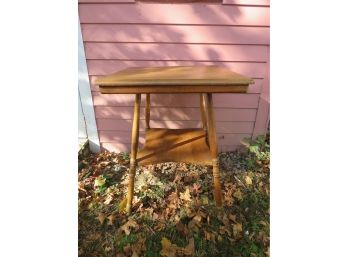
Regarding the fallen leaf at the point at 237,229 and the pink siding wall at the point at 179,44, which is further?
the pink siding wall at the point at 179,44

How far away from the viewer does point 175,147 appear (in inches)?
85.7

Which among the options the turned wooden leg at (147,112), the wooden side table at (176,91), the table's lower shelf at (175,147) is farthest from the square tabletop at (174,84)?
the turned wooden leg at (147,112)

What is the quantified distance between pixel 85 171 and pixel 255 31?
2138mm

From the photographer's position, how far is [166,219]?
2.05 metres

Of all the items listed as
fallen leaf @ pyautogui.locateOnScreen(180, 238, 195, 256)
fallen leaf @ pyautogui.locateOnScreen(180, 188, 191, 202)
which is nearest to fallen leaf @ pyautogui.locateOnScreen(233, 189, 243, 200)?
fallen leaf @ pyautogui.locateOnScreen(180, 188, 191, 202)

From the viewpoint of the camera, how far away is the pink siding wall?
218 centimetres

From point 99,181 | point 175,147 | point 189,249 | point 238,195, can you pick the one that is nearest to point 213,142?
point 175,147

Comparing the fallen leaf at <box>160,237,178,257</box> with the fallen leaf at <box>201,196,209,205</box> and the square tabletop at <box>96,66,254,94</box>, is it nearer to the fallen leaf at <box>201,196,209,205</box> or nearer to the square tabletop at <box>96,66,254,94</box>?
the fallen leaf at <box>201,196,209,205</box>

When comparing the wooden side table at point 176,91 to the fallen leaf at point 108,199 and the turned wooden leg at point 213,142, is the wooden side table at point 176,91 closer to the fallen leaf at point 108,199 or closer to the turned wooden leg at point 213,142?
the turned wooden leg at point 213,142

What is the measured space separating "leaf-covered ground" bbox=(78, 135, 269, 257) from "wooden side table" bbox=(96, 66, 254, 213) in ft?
0.59

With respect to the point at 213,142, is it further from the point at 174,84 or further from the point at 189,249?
the point at 189,249

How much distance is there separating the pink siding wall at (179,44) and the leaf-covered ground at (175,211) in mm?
560

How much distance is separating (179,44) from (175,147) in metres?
0.95

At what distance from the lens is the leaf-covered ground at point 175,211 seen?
184 cm
